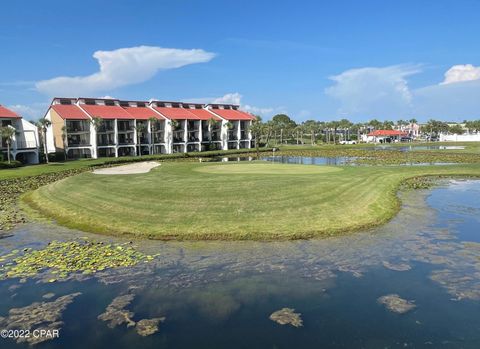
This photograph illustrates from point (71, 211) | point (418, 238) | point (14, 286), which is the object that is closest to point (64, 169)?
point (71, 211)

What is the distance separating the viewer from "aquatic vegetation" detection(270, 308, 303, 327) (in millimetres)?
13047

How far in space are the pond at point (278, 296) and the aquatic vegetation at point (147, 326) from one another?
0.19ft

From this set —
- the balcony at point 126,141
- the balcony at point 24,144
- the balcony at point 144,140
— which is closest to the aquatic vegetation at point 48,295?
the balcony at point 24,144

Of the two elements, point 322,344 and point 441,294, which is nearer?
point 322,344

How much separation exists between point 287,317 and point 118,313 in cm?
604

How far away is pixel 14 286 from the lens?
53.6 feet

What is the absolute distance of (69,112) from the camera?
88.8 m

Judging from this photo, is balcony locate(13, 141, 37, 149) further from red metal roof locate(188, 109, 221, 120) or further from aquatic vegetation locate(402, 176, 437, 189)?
aquatic vegetation locate(402, 176, 437, 189)

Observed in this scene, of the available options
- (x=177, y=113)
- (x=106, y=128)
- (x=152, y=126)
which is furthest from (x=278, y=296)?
(x=177, y=113)

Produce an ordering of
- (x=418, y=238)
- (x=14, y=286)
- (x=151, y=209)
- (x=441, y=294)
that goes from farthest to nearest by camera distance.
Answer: (x=151, y=209) → (x=418, y=238) → (x=14, y=286) → (x=441, y=294)

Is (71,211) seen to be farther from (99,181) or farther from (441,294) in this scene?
(441,294)

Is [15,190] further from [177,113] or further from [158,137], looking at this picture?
[177,113]

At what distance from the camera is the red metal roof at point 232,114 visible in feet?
406

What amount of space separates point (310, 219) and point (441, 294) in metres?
11.3
